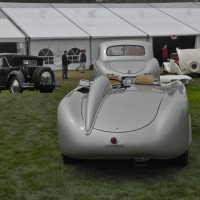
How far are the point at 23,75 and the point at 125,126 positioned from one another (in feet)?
31.2

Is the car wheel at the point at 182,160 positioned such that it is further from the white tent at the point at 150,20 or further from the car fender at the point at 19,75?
the white tent at the point at 150,20

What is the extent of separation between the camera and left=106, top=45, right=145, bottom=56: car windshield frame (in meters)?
11.9

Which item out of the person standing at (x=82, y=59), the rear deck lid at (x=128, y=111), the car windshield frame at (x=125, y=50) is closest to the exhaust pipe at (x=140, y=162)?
the rear deck lid at (x=128, y=111)

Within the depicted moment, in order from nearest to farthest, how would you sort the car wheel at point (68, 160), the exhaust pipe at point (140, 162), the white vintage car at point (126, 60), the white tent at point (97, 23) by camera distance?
1. the exhaust pipe at point (140, 162)
2. the car wheel at point (68, 160)
3. the white vintage car at point (126, 60)
4. the white tent at point (97, 23)

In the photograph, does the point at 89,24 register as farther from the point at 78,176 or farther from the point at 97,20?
the point at 78,176

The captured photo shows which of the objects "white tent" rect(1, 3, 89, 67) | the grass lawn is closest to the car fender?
the grass lawn

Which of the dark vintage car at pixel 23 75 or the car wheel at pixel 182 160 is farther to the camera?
the dark vintage car at pixel 23 75

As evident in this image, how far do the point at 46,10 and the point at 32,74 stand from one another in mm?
13405

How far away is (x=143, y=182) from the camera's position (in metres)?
4.54

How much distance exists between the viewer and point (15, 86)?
13531mm

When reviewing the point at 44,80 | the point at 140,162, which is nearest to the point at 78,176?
the point at 140,162

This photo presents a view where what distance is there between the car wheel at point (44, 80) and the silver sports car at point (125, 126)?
26.7 feet

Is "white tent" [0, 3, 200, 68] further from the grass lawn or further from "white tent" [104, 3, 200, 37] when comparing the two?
the grass lawn

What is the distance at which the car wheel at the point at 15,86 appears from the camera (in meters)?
13.3
